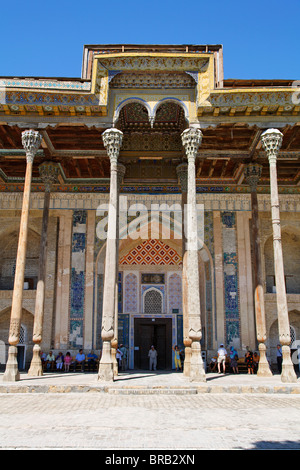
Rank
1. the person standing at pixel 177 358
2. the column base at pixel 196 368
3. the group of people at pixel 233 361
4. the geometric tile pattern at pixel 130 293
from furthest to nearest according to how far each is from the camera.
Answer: the geometric tile pattern at pixel 130 293
the person standing at pixel 177 358
the group of people at pixel 233 361
the column base at pixel 196 368

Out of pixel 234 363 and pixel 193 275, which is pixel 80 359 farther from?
pixel 193 275

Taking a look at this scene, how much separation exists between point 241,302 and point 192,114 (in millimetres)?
6688

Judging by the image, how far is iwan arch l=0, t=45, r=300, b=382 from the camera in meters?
10.6

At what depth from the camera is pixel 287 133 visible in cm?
1213

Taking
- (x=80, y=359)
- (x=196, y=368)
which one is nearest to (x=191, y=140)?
(x=196, y=368)

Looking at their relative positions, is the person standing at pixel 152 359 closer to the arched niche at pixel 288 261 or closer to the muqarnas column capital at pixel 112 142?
the arched niche at pixel 288 261

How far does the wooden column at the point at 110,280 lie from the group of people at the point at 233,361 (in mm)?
4364

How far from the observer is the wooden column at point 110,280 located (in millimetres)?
9219

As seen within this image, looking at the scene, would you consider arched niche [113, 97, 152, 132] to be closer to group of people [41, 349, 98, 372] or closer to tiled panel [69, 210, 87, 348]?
tiled panel [69, 210, 87, 348]

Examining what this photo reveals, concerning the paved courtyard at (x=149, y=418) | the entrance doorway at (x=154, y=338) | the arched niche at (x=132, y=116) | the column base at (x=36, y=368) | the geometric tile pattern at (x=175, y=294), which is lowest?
the paved courtyard at (x=149, y=418)

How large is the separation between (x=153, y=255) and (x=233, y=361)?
4.84m

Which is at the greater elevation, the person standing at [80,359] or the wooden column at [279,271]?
the wooden column at [279,271]

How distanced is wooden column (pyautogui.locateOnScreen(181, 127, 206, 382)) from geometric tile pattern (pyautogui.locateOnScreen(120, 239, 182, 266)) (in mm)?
5845

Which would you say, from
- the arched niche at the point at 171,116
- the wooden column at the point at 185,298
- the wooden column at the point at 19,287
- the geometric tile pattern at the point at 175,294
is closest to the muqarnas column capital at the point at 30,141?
the wooden column at the point at 19,287
